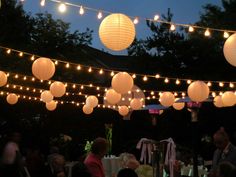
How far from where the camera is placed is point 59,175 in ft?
16.4

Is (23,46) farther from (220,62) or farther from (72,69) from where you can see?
(220,62)

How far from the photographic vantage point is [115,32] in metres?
5.27

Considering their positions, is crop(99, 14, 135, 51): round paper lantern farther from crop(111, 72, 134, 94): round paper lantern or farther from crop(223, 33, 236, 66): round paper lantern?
crop(111, 72, 134, 94): round paper lantern

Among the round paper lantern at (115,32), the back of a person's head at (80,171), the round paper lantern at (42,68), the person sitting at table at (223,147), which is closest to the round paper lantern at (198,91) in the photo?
the round paper lantern at (42,68)

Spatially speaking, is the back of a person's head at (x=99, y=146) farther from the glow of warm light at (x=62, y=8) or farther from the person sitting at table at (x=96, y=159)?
the glow of warm light at (x=62, y=8)

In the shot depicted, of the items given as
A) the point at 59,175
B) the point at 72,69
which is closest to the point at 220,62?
the point at 72,69

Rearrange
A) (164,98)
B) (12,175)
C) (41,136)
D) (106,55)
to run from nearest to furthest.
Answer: (12,175)
(164,98)
(41,136)
(106,55)

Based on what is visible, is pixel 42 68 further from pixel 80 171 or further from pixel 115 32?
pixel 80 171

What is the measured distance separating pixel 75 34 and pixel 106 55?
1416cm

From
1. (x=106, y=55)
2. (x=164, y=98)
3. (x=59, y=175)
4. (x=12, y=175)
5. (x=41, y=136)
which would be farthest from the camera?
(x=106, y=55)

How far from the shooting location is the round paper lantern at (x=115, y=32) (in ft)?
17.3

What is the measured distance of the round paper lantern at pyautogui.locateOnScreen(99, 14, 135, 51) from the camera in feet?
17.3

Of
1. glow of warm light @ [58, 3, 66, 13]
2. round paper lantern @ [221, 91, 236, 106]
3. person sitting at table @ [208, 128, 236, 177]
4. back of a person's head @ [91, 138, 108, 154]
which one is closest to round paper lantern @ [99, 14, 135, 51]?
glow of warm light @ [58, 3, 66, 13]

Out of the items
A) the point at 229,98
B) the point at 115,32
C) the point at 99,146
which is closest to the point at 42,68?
the point at 115,32
